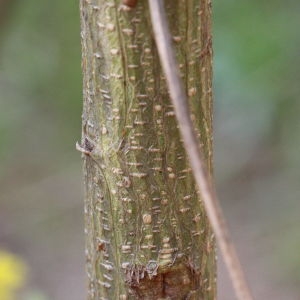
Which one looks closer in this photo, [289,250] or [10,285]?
[10,285]

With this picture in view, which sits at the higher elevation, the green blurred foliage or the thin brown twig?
the green blurred foliage

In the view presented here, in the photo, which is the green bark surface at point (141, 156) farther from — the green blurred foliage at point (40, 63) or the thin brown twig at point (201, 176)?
Result: the green blurred foliage at point (40, 63)

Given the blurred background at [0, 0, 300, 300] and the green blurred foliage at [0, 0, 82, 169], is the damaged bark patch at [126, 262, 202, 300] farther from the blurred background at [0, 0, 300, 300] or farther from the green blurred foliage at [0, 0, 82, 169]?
the green blurred foliage at [0, 0, 82, 169]

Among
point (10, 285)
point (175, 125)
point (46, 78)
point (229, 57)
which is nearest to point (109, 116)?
point (175, 125)

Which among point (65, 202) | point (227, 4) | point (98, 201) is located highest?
point (227, 4)

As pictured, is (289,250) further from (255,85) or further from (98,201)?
(98,201)

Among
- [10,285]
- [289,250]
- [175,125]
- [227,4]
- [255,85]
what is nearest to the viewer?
[175,125]

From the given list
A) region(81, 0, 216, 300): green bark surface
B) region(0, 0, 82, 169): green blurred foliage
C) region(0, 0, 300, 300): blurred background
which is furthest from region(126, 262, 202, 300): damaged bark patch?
region(0, 0, 82, 169): green blurred foliage
